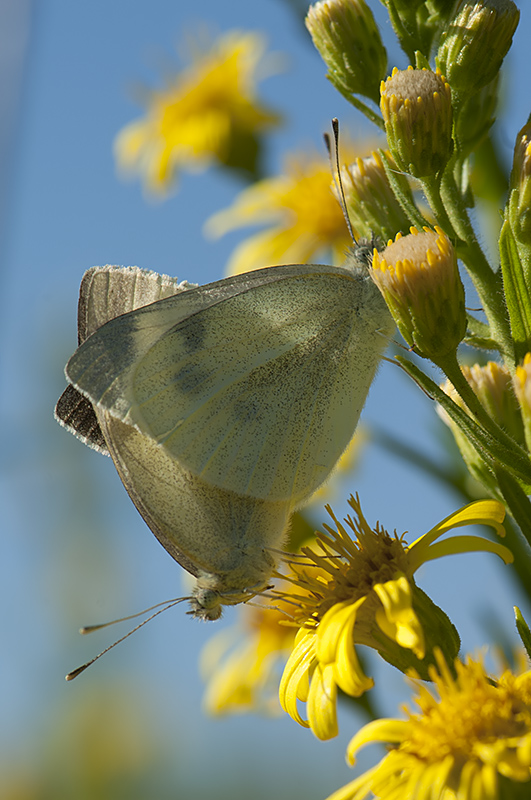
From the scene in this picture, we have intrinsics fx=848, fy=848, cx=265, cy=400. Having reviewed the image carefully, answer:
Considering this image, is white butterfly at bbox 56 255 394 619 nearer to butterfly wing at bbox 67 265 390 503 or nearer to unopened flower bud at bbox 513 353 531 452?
butterfly wing at bbox 67 265 390 503

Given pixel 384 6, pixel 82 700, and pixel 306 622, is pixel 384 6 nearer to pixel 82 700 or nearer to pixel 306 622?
pixel 306 622

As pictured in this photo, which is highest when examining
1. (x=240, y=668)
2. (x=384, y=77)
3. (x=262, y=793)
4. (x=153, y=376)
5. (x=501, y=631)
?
(x=384, y=77)

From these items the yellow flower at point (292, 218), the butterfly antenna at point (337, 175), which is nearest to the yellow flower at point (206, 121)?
the yellow flower at point (292, 218)

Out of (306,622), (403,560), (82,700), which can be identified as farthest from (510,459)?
(82,700)

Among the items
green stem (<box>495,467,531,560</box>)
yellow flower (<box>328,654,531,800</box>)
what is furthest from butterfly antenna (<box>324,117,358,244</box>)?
yellow flower (<box>328,654,531,800</box>)

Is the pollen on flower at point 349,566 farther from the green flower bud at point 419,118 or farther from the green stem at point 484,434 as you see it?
the green flower bud at point 419,118

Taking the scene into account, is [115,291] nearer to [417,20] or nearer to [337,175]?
[337,175]

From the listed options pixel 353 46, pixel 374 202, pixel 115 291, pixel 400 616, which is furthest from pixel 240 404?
pixel 353 46
